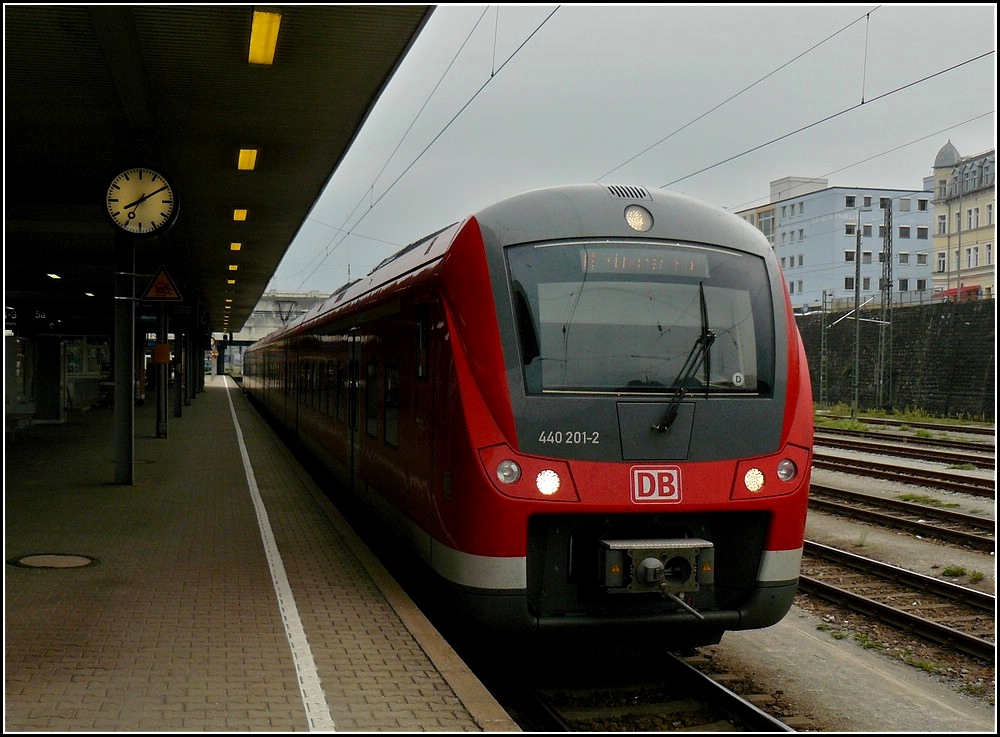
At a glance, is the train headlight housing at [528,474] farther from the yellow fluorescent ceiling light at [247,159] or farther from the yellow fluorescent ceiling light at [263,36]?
the yellow fluorescent ceiling light at [247,159]

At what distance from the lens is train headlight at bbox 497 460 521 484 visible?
19.0 feet

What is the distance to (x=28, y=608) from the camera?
22.4ft

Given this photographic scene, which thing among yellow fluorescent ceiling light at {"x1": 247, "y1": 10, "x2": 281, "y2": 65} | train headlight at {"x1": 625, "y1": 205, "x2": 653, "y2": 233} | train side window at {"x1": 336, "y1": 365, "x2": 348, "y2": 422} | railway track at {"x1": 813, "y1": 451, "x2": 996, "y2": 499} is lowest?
railway track at {"x1": 813, "y1": 451, "x2": 996, "y2": 499}

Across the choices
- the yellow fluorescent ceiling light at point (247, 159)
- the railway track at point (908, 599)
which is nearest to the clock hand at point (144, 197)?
the yellow fluorescent ceiling light at point (247, 159)

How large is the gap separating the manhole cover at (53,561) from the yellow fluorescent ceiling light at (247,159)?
19.6ft

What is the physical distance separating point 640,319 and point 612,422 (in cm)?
71

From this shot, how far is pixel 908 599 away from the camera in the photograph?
9258 millimetres

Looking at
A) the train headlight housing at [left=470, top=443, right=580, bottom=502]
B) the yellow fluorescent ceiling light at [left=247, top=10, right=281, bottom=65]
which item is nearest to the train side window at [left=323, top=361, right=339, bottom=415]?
the yellow fluorescent ceiling light at [left=247, top=10, right=281, bottom=65]

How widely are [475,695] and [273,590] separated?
9.56ft

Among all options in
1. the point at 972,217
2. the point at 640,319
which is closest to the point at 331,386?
the point at 640,319

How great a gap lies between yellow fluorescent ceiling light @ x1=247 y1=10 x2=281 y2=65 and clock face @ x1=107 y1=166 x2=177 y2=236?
2952 mm

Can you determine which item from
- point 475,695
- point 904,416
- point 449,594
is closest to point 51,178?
point 449,594

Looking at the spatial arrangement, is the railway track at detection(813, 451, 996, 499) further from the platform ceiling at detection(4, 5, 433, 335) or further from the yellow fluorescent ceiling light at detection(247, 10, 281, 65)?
the yellow fluorescent ceiling light at detection(247, 10, 281, 65)

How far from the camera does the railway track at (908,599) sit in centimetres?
798
